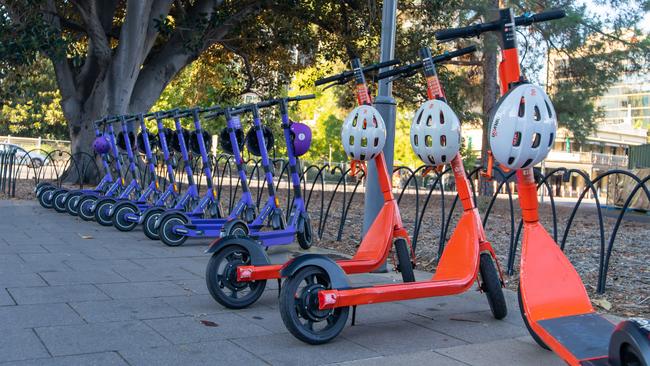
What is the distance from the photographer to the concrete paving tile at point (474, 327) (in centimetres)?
437

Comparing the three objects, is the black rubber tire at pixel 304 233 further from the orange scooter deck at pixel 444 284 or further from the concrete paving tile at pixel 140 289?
the orange scooter deck at pixel 444 284

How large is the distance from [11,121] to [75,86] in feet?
110

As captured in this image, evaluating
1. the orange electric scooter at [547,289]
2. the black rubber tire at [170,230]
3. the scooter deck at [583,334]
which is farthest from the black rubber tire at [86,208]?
the scooter deck at [583,334]

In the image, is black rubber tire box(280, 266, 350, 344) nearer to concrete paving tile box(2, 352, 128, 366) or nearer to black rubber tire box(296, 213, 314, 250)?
concrete paving tile box(2, 352, 128, 366)

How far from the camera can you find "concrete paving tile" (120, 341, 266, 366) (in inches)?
141

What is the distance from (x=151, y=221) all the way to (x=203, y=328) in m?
4.48

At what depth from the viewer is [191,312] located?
4.73 m

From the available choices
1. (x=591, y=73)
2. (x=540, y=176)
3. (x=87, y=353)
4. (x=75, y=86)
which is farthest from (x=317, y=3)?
(x=87, y=353)

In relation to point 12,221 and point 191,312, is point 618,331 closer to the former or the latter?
point 191,312

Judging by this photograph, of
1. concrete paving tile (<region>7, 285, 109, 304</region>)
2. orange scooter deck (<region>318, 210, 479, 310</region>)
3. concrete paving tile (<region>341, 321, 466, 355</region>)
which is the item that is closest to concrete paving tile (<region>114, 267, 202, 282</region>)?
concrete paving tile (<region>7, 285, 109, 304</region>)

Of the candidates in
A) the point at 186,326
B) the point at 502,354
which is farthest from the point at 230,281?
the point at 502,354

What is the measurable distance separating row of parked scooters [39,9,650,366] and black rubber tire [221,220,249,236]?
196 cm

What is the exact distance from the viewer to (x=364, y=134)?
5273mm

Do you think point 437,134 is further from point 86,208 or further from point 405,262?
point 86,208
